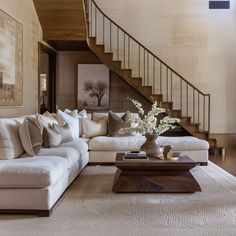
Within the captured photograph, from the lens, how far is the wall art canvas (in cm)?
966

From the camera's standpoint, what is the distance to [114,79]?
9758 mm

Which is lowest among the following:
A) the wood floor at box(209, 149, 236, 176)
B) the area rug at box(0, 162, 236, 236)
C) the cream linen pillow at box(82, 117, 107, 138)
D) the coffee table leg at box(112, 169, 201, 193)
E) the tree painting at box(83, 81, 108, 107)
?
the wood floor at box(209, 149, 236, 176)

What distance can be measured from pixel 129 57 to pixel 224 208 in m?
6.17

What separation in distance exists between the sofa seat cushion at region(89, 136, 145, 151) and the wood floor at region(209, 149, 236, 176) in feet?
4.89

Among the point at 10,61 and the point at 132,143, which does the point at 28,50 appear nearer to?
the point at 10,61

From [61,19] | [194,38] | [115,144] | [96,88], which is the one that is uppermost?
[61,19]

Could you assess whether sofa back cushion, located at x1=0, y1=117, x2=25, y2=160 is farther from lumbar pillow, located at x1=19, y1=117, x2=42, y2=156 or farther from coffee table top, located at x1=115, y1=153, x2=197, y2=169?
coffee table top, located at x1=115, y1=153, x2=197, y2=169

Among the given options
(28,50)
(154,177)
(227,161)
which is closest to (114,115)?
(28,50)

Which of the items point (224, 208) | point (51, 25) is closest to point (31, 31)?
point (51, 25)

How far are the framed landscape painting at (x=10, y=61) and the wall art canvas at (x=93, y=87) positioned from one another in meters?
3.23

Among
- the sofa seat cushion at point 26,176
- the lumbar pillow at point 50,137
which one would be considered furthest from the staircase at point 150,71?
the sofa seat cushion at point 26,176

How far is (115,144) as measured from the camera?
21.1 feet

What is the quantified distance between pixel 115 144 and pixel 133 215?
2763 mm

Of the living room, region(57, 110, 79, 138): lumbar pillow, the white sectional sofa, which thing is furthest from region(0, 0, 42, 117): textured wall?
the white sectional sofa
